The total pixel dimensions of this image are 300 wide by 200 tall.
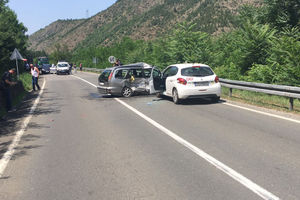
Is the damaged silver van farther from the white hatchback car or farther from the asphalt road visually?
the asphalt road

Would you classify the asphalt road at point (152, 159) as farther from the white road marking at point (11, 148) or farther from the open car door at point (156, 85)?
the open car door at point (156, 85)

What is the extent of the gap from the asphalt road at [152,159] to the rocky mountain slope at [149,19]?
5901 centimetres

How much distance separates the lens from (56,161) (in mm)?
6082

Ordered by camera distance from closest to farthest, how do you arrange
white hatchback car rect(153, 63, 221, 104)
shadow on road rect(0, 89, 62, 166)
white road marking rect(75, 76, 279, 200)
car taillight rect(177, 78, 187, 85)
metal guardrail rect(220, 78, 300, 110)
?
white road marking rect(75, 76, 279, 200) → shadow on road rect(0, 89, 62, 166) → metal guardrail rect(220, 78, 300, 110) → white hatchback car rect(153, 63, 221, 104) → car taillight rect(177, 78, 187, 85)

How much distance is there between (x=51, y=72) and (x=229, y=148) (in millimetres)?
56034

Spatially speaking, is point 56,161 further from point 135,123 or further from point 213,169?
point 135,123

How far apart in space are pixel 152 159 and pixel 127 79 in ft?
35.9

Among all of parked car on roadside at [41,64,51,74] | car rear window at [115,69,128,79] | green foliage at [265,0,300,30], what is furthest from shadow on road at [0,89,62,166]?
parked car on roadside at [41,64,51,74]

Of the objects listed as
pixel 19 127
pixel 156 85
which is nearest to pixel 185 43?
pixel 156 85

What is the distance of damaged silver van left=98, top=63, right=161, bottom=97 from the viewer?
1653 centimetres

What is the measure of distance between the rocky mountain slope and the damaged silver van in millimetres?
51114

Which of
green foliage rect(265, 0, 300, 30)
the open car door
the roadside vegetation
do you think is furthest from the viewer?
green foliage rect(265, 0, 300, 30)

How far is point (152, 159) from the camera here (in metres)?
5.99

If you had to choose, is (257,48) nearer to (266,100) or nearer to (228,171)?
(266,100)
